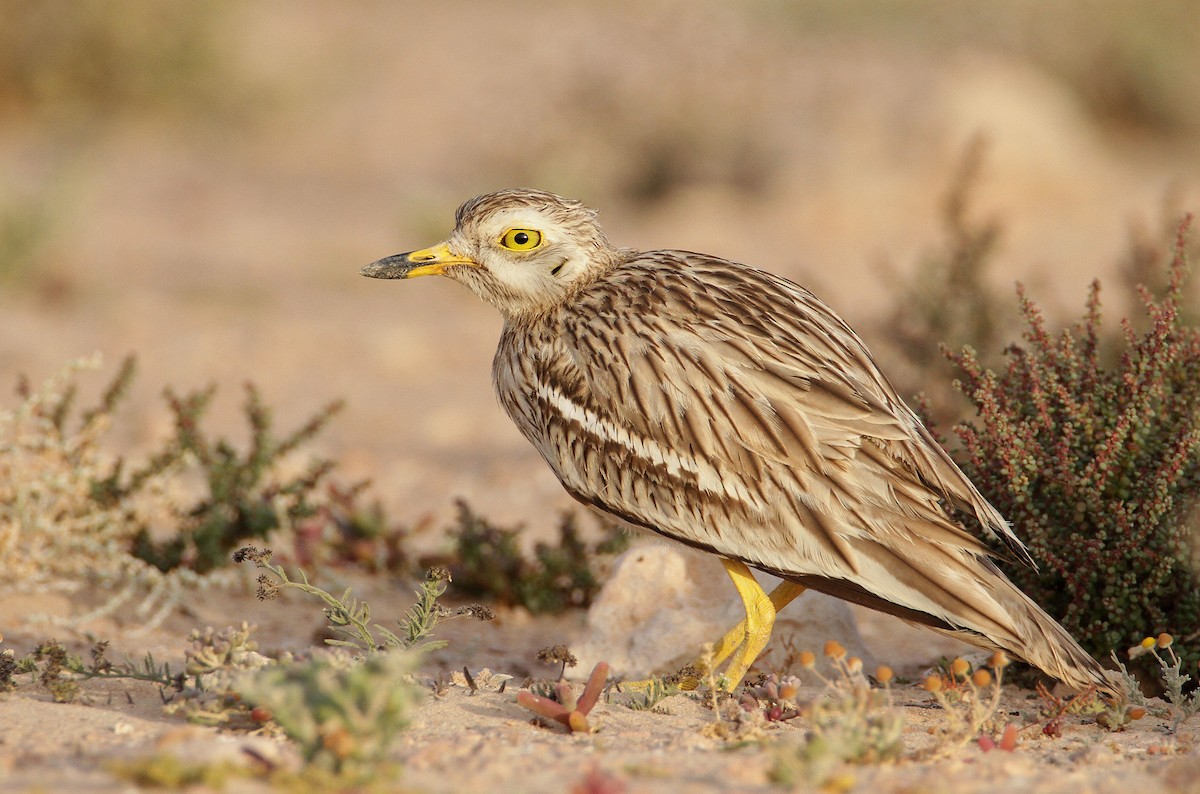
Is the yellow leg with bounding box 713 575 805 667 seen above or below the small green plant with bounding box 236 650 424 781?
above

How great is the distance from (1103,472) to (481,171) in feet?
28.5

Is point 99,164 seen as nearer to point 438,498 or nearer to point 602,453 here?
point 438,498

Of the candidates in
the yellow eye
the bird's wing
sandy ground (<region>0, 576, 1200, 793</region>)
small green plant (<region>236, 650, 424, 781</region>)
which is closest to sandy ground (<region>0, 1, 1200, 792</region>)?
sandy ground (<region>0, 576, 1200, 793</region>)

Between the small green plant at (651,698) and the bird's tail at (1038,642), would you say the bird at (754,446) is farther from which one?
the small green plant at (651,698)

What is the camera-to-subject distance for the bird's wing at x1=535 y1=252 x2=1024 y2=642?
3488 mm

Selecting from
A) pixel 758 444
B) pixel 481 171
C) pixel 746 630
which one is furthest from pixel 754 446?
pixel 481 171

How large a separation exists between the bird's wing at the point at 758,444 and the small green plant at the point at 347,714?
119cm

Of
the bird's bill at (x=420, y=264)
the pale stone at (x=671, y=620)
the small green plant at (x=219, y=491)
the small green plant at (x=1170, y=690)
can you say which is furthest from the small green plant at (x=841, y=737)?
the small green plant at (x=219, y=491)

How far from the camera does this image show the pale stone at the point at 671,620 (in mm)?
4145

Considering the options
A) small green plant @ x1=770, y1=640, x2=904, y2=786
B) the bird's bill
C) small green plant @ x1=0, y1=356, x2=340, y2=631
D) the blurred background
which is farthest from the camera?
the blurred background

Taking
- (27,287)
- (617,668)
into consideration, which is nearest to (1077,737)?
(617,668)

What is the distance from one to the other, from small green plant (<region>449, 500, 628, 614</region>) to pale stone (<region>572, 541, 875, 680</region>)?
66 cm

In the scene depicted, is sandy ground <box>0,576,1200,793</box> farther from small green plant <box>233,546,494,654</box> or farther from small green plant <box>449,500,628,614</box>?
small green plant <box>449,500,628,614</box>

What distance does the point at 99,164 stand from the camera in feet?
40.8
